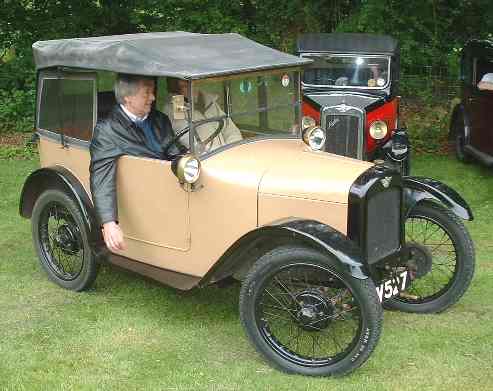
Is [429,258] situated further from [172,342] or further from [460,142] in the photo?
[460,142]

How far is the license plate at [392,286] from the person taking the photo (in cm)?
436

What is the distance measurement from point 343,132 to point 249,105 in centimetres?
361

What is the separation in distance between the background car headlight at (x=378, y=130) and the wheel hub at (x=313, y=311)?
4454 mm

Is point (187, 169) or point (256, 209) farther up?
point (187, 169)

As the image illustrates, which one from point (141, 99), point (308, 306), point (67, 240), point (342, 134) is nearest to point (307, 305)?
point (308, 306)

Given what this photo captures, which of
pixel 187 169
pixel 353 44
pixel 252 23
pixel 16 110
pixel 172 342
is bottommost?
pixel 172 342

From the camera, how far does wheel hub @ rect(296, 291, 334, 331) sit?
4094 mm

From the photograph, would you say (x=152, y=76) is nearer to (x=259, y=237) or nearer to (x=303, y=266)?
(x=259, y=237)

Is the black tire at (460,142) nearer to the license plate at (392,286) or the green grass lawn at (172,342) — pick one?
the green grass lawn at (172,342)

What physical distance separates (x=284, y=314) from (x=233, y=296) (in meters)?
0.87

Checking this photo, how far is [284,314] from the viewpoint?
4.52m

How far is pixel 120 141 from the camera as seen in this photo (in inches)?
189

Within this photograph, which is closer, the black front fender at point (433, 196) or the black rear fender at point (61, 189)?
the black front fender at point (433, 196)

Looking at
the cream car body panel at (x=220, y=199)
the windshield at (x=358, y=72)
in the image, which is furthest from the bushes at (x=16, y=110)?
the cream car body panel at (x=220, y=199)
